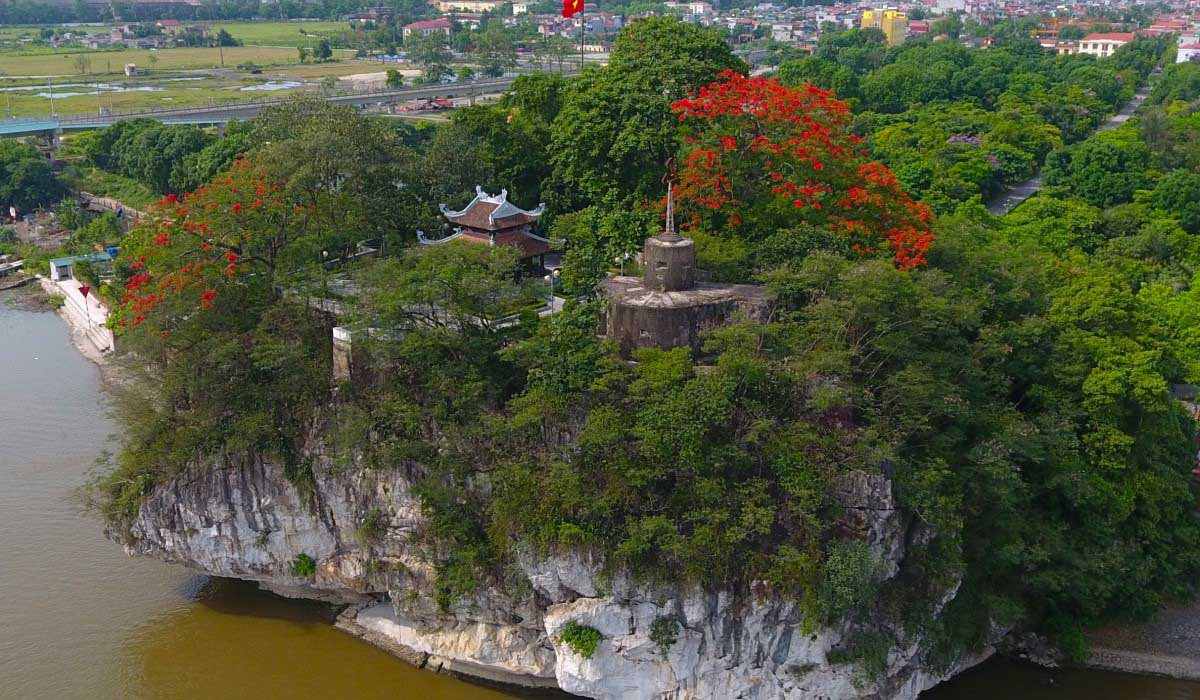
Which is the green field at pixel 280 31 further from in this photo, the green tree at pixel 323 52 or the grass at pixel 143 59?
the green tree at pixel 323 52

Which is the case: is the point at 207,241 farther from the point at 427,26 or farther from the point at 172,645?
the point at 427,26

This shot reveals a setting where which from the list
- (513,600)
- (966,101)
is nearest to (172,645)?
(513,600)

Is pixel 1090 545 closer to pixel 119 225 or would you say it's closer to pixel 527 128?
pixel 527 128

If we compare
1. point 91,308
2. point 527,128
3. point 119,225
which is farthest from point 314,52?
point 527,128

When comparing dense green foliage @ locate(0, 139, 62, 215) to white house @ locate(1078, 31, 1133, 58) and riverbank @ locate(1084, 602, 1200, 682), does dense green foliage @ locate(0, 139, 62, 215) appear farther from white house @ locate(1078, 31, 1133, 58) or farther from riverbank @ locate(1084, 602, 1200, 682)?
white house @ locate(1078, 31, 1133, 58)

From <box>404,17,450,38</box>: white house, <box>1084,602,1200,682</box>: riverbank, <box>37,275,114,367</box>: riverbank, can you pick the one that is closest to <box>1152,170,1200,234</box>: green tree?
<box>1084,602,1200,682</box>: riverbank

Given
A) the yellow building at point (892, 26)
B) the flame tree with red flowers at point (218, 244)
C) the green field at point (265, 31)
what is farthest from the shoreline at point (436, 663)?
the yellow building at point (892, 26)
